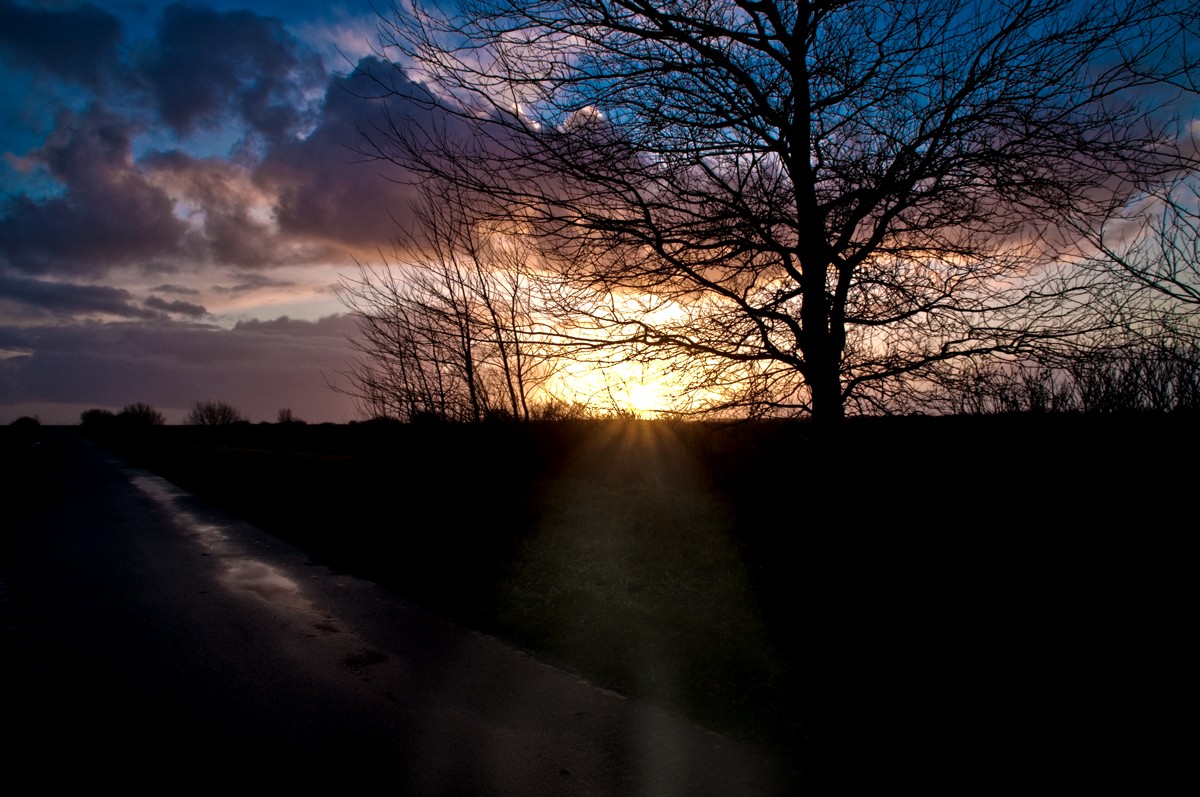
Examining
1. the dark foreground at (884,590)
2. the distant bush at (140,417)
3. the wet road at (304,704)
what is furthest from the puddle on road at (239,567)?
the distant bush at (140,417)

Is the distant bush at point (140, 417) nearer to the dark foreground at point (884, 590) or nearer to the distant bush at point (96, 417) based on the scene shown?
the distant bush at point (96, 417)

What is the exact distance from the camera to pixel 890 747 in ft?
11.7

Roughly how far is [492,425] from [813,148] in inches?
345

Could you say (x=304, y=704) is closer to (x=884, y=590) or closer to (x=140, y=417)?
(x=884, y=590)

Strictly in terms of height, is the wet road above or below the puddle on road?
below

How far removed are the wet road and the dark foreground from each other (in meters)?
0.22

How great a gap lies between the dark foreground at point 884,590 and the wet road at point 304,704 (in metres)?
0.22

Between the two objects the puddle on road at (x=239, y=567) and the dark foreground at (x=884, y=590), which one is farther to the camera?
the puddle on road at (x=239, y=567)

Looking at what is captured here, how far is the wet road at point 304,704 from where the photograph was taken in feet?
10.7

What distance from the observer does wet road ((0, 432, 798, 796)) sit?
3258mm

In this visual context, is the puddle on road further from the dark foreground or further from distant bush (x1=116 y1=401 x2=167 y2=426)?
distant bush (x1=116 y1=401 x2=167 y2=426)

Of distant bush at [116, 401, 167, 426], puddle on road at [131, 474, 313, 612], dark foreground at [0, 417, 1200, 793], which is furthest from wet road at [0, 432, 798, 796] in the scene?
distant bush at [116, 401, 167, 426]

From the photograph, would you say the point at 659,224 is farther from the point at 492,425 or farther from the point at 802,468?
the point at 492,425

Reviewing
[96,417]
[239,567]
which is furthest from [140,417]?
[239,567]
